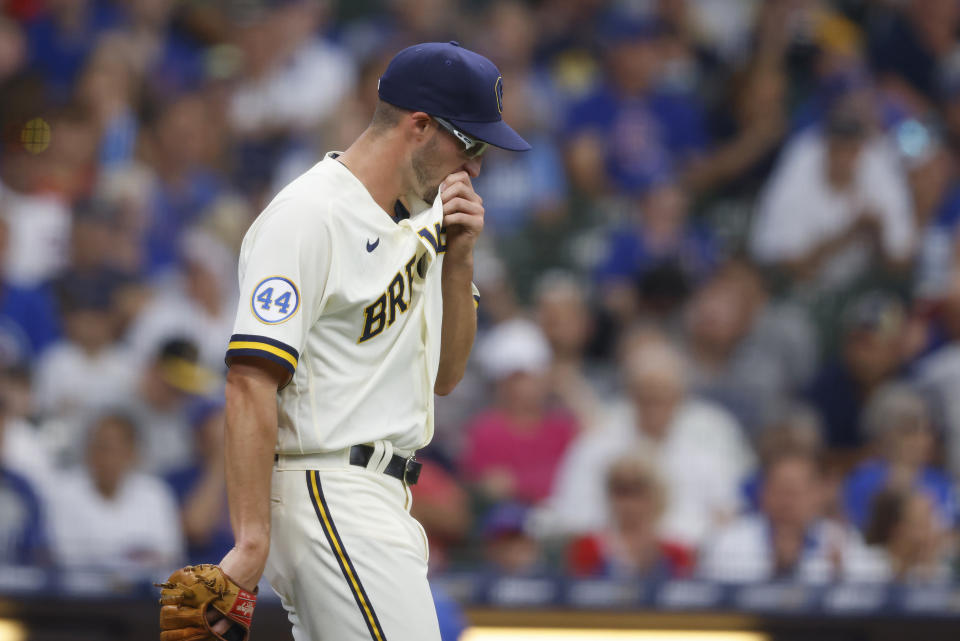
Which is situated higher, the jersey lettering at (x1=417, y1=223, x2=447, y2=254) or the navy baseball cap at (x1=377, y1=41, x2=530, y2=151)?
the navy baseball cap at (x1=377, y1=41, x2=530, y2=151)

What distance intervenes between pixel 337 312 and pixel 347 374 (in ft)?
0.41

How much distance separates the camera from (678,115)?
8164 mm

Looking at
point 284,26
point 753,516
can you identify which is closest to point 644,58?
point 284,26

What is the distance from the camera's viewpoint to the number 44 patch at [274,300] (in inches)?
98.0

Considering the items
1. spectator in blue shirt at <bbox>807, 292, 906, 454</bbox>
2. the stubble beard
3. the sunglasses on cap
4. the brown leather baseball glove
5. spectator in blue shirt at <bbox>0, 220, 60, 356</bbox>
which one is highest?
the sunglasses on cap

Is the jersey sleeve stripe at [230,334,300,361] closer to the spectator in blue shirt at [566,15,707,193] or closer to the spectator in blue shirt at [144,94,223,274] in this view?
the spectator in blue shirt at [144,94,223,274]

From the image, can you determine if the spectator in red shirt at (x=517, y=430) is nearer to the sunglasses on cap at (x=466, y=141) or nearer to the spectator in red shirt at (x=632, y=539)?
the spectator in red shirt at (x=632, y=539)

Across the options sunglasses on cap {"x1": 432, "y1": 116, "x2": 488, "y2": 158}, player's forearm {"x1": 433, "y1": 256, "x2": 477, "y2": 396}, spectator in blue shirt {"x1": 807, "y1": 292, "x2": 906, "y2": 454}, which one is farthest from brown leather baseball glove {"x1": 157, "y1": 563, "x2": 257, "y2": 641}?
spectator in blue shirt {"x1": 807, "y1": 292, "x2": 906, "y2": 454}

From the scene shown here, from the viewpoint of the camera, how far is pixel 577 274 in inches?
278

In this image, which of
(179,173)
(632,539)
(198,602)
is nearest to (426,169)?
(198,602)

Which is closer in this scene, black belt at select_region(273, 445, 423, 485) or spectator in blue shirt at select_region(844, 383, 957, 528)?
black belt at select_region(273, 445, 423, 485)

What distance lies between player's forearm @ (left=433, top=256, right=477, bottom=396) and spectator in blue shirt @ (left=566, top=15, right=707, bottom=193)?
461 cm

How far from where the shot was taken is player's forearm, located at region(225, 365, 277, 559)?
8.06 ft

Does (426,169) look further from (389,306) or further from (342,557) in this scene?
(342,557)
